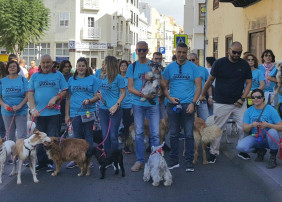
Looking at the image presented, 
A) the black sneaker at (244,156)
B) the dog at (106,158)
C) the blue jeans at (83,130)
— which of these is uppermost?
the blue jeans at (83,130)

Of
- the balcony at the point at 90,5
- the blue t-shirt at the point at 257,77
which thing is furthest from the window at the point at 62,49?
the blue t-shirt at the point at 257,77

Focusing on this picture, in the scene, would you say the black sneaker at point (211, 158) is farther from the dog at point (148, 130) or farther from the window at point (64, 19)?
the window at point (64, 19)

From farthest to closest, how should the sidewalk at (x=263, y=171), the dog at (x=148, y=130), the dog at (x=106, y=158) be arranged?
the dog at (x=148, y=130), the dog at (x=106, y=158), the sidewalk at (x=263, y=171)

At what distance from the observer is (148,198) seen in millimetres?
5793

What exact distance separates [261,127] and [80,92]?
3.28 m

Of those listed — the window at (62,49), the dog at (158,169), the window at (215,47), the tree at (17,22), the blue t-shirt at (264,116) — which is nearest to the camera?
the dog at (158,169)

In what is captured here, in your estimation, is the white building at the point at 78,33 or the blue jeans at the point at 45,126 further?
the white building at the point at 78,33

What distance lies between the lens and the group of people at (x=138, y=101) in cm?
716

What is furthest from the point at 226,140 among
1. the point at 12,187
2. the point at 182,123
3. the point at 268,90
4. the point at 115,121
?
the point at 12,187

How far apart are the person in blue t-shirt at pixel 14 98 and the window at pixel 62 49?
41.3 m

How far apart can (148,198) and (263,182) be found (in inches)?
78.6

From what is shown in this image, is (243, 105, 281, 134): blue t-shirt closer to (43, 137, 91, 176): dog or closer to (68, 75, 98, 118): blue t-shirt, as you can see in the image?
(68, 75, 98, 118): blue t-shirt

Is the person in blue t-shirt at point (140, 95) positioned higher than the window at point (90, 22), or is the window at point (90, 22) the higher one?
the window at point (90, 22)

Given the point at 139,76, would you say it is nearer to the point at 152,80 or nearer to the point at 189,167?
the point at 152,80
